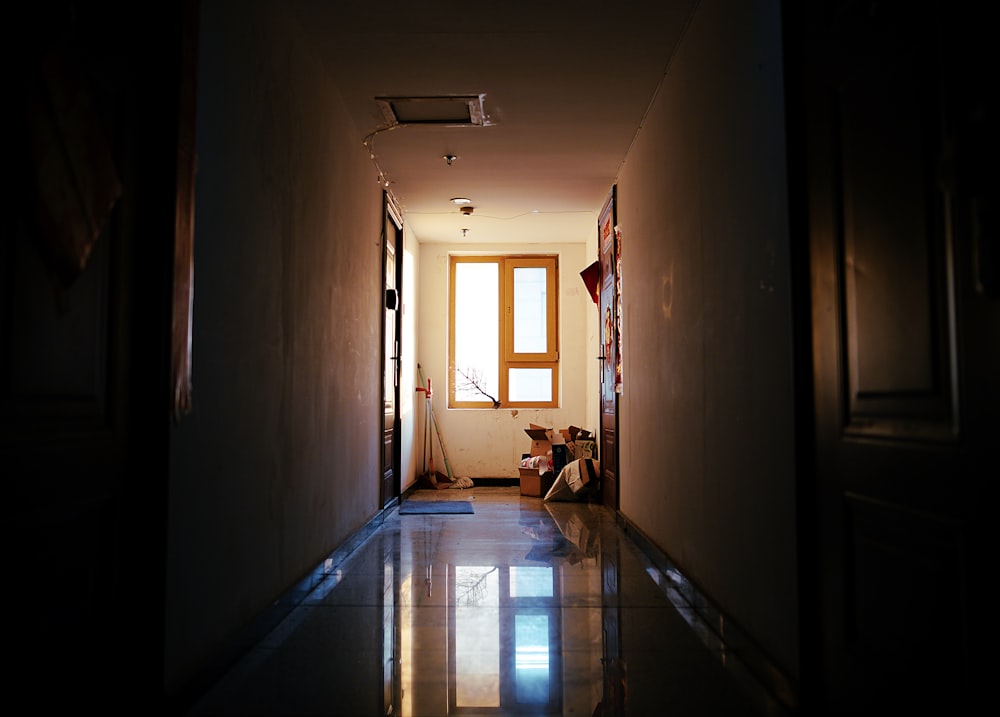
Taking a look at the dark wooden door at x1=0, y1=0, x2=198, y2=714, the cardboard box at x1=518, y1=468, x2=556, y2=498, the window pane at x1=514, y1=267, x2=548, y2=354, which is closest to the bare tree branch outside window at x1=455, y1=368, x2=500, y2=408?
the window pane at x1=514, y1=267, x2=548, y2=354

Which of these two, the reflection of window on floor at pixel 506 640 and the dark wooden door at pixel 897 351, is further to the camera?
the reflection of window on floor at pixel 506 640

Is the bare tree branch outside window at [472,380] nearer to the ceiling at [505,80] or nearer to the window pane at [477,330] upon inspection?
the window pane at [477,330]

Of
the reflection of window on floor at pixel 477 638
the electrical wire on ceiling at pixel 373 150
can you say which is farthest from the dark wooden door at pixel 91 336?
the electrical wire on ceiling at pixel 373 150

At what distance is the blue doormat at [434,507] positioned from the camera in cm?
589

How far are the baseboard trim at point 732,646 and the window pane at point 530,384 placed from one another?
470 cm

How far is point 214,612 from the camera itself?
2.21 metres

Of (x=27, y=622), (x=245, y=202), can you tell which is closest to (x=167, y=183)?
(x=245, y=202)

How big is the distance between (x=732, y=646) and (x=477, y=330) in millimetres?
6150

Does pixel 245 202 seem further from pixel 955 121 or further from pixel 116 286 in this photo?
pixel 955 121

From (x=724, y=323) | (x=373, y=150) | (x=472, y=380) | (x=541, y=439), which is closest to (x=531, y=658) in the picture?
(x=724, y=323)

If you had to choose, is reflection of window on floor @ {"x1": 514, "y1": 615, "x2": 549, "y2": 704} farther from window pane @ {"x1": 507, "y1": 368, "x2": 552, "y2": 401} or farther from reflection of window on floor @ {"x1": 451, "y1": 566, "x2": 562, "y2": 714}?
window pane @ {"x1": 507, "y1": 368, "x2": 552, "y2": 401}

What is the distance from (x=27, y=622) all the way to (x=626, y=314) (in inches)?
159

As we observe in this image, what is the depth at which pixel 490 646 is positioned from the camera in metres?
2.49

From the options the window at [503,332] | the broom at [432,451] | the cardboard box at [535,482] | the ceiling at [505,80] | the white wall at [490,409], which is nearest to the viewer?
the ceiling at [505,80]
